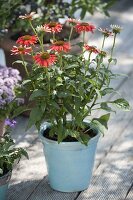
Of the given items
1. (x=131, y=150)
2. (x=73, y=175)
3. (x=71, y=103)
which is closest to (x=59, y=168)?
(x=73, y=175)

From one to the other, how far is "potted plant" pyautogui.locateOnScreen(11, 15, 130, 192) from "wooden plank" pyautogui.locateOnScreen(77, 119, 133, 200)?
0.24ft

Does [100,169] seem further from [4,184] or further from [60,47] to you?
[60,47]

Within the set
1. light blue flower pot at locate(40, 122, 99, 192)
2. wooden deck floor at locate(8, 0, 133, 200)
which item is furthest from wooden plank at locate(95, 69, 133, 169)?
light blue flower pot at locate(40, 122, 99, 192)

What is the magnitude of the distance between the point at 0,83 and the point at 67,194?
68cm

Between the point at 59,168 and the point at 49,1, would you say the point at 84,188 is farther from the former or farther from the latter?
Answer: the point at 49,1

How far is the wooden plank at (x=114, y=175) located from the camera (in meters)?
2.96

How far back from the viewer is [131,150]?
338cm

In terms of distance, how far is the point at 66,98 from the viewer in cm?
269

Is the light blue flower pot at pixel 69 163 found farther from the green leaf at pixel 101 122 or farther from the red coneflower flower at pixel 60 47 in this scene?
the red coneflower flower at pixel 60 47

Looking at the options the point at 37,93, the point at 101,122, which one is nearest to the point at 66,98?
the point at 37,93

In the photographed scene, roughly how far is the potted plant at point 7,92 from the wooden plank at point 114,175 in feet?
1.92

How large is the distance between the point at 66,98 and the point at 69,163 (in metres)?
0.37

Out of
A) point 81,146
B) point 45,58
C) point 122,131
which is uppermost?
point 45,58

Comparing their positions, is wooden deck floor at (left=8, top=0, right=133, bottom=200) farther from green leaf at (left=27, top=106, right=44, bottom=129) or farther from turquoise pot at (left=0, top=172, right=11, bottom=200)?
green leaf at (left=27, top=106, right=44, bottom=129)
